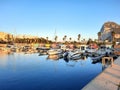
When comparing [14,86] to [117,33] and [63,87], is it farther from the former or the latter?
[117,33]

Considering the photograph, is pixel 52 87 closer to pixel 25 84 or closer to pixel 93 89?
pixel 25 84

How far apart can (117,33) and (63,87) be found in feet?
512

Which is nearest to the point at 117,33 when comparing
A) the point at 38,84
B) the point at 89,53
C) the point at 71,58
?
the point at 89,53

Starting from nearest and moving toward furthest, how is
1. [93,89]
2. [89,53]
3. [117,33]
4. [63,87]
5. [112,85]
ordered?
[93,89] < [112,85] < [63,87] < [89,53] < [117,33]

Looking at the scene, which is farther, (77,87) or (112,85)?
(77,87)

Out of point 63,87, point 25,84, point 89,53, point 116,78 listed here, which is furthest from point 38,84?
point 89,53

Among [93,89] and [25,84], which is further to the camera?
[25,84]

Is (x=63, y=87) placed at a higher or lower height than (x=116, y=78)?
lower

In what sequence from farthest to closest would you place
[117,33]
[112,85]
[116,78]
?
[117,33], [116,78], [112,85]

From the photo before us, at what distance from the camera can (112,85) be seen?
46.6 feet

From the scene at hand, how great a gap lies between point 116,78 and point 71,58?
1285 inches

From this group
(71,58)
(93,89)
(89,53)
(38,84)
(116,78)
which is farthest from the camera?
(89,53)

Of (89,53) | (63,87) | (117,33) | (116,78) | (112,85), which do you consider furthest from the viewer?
(117,33)

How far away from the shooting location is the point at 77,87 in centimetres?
2144
